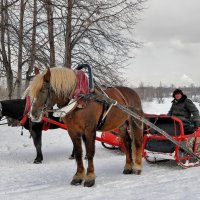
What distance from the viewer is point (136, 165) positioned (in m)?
6.85

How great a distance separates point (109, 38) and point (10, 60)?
4.07m

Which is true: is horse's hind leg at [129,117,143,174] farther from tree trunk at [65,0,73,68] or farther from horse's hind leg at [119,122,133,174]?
tree trunk at [65,0,73,68]

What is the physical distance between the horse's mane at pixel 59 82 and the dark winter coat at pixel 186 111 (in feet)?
9.88

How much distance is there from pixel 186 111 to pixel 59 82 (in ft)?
11.6

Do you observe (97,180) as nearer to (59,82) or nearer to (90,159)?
(90,159)

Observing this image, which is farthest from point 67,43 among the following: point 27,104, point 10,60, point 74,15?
point 27,104

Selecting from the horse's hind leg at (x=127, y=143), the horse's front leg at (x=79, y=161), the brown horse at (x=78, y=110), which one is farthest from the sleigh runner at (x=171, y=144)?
the horse's front leg at (x=79, y=161)

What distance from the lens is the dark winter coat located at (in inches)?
306

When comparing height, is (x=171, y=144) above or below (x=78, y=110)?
below

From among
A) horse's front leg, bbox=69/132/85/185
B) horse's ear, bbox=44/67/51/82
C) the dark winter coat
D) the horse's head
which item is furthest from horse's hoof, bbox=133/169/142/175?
horse's ear, bbox=44/67/51/82

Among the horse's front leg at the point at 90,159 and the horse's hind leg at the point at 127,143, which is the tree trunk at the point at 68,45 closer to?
the horse's hind leg at the point at 127,143

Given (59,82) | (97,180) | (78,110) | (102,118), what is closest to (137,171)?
(97,180)

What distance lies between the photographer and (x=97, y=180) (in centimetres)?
617

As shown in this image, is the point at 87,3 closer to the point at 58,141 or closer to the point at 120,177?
the point at 58,141
